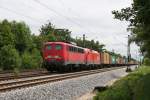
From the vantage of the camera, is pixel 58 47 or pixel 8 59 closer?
pixel 58 47

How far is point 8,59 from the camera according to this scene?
5488cm

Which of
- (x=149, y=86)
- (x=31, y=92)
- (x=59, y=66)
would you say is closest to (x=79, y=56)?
(x=59, y=66)

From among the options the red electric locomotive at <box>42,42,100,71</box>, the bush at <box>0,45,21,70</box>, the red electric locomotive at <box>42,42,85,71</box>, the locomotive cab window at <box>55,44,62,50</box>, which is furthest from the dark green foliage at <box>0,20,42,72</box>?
the locomotive cab window at <box>55,44,62,50</box>

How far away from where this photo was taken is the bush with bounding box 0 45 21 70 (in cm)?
5466

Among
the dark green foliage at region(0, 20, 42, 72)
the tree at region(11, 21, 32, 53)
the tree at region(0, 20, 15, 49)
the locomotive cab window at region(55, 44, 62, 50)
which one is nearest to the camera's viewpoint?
the locomotive cab window at region(55, 44, 62, 50)

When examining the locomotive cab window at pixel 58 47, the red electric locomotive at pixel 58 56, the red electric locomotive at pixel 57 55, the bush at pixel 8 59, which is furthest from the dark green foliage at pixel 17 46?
the locomotive cab window at pixel 58 47

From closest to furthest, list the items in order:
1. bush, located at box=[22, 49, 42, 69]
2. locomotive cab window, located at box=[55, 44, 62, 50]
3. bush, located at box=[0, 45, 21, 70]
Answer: locomotive cab window, located at box=[55, 44, 62, 50], bush, located at box=[0, 45, 21, 70], bush, located at box=[22, 49, 42, 69]

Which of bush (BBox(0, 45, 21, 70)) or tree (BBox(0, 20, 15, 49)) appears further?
tree (BBox(0, 20, 15, 49))

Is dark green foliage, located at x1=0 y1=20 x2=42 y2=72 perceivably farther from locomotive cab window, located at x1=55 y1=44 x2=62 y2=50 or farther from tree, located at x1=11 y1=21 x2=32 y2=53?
locomotive cab window, located at x1=55 y1=44 x2=62 y2=50

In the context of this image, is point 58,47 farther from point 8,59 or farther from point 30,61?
point 30,61

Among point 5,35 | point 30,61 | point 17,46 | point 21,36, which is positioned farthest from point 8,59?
point 21,36

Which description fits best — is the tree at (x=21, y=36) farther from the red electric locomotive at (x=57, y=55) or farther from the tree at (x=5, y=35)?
the red electric locomotive at (x=57, y=55)

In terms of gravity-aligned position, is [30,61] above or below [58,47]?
below

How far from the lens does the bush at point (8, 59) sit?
54656 millimetres
